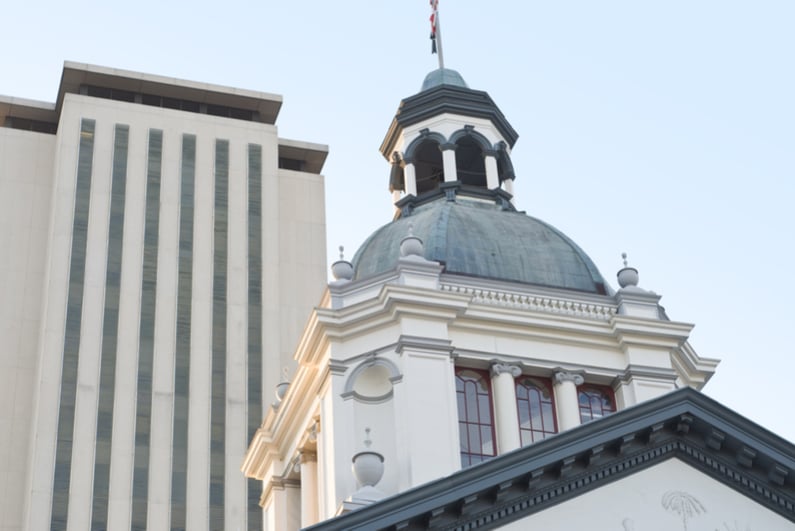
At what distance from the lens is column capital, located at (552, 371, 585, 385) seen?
3456cm

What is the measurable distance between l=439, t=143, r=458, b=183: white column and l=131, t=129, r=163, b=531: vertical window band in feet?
155

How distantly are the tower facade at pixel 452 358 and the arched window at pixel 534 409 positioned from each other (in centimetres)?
3

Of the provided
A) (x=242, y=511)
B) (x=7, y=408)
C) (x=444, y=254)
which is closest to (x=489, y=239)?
(x=444, y=254)

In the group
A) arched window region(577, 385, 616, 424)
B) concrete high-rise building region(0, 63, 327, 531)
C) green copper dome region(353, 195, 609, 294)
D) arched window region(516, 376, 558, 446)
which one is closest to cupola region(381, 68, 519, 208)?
green copper dome region(353, 195, 609, 294)

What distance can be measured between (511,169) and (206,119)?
5969 centimetres

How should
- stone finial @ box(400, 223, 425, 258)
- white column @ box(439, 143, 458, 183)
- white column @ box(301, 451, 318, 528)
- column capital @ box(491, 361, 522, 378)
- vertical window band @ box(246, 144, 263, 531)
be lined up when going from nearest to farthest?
column capital @ box(491, 361, 522, 378)
white column @ box(301, 451, 318, 528)
stone finial @ box(400, 223, 425, 258)
white column @ box(439, 143, 458, 183)
vertical window band @ box(246, 144, 263, 531)

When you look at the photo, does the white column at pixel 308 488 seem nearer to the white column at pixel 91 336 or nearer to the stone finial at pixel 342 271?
the stone finial at pixel 342 271

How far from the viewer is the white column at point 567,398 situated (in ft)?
111

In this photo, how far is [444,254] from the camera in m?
36.6

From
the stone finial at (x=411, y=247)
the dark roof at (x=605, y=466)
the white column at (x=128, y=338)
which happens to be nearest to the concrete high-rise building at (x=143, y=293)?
the white column at (x=128, y=338)

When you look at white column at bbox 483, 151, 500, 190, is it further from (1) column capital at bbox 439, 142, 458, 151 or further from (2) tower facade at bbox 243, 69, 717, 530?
(2) tower facade at bbox 243, 69, 717, 530

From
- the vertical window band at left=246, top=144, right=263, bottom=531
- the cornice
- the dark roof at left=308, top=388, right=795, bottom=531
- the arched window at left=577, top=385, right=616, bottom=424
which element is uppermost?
the vertical window band at left=246, top=144, right=263, bottom=531

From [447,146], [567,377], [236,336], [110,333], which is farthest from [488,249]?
[236,336]

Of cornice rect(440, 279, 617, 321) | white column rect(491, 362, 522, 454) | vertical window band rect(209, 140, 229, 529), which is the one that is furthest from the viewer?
vertical window band rect(209, 140, 229, 529)
